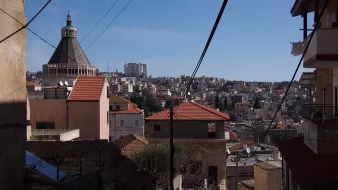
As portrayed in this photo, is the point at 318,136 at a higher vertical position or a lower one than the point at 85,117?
higher

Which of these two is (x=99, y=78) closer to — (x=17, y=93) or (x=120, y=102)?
(x=17, y=93)

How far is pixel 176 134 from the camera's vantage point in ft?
86.3

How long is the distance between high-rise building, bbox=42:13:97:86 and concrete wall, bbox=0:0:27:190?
205 feet

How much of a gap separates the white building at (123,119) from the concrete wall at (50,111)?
2879 centimetres

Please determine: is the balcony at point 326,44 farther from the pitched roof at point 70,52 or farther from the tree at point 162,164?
the pitched roof at point 70,52

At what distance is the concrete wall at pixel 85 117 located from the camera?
2616cm

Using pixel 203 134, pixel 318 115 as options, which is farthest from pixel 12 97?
pixel 203 134

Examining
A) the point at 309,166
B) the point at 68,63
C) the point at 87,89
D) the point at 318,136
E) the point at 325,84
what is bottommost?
the point at 309,166

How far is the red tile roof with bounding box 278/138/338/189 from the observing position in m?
8.16

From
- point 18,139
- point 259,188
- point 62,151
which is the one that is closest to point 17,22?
point 18,139

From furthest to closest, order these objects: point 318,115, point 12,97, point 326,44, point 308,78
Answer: point 308,78 → point 318,115 → point 326,44 → point 12,97

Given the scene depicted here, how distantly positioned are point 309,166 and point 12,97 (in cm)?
615

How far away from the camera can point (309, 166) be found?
9.45 metres

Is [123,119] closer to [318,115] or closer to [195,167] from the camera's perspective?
[195,167]
